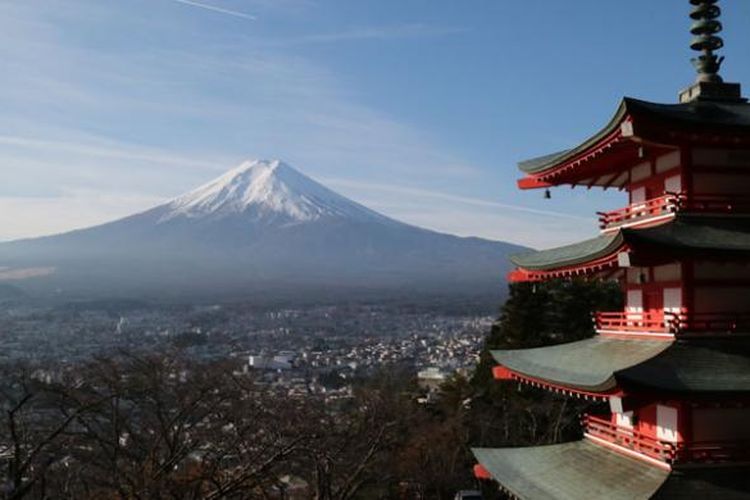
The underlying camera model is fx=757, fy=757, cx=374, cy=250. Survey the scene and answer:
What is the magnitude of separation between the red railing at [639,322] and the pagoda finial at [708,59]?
10.5 feet

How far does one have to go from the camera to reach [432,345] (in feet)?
287

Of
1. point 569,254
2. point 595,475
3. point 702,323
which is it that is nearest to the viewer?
point 702,323

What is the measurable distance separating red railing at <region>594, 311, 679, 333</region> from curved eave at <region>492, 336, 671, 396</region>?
0.18 metres

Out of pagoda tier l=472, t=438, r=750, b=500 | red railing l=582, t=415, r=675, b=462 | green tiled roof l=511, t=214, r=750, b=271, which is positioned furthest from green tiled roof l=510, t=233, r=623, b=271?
pagoda tier l=472, t=438, r=750, b=500

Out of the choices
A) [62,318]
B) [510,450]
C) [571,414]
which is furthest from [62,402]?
[62,318]

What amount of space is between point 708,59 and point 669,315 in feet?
13.0

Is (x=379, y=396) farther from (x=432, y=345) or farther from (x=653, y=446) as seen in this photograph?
(x=432, y=345)

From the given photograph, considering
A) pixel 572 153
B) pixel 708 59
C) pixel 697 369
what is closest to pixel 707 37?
pixel 708 59

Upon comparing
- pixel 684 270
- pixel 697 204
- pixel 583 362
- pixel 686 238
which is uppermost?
pixel 697 204

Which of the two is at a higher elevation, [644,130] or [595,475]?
[644,130]

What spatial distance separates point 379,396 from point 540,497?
669 inches

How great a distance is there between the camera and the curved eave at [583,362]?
383 inches

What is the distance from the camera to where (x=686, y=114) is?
9969mm

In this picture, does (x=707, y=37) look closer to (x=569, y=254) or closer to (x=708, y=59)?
(x=708, y=59)
